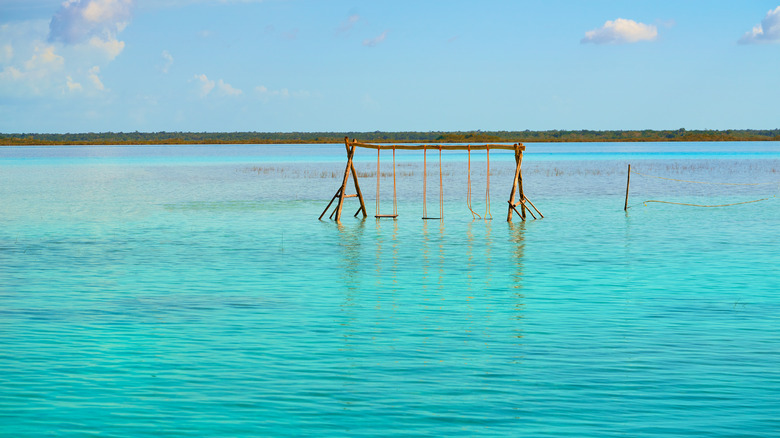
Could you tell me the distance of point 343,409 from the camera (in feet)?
30.6

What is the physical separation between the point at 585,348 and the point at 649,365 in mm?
1089

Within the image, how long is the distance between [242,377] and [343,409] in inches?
71.0

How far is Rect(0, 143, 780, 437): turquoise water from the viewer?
361 inches

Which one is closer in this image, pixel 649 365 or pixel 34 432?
pixel 34 432

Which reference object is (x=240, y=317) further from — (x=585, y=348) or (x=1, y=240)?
(x=1, y=240)

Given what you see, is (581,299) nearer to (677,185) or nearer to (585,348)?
(585,348)

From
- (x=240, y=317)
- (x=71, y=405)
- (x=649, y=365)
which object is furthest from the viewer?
(x=240, y=317)

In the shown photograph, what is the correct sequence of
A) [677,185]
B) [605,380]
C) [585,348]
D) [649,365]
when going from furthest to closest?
[677,185] → [585,348] → [649,365] → [605,380]

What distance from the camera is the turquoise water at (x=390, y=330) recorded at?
30.1ft

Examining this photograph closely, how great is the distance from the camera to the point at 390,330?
1303 cm

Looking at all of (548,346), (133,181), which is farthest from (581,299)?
(133,181)

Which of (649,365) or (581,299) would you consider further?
(581,299)

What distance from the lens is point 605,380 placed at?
33.6 feet

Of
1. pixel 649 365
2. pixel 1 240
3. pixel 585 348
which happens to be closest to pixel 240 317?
pixel 585 348
